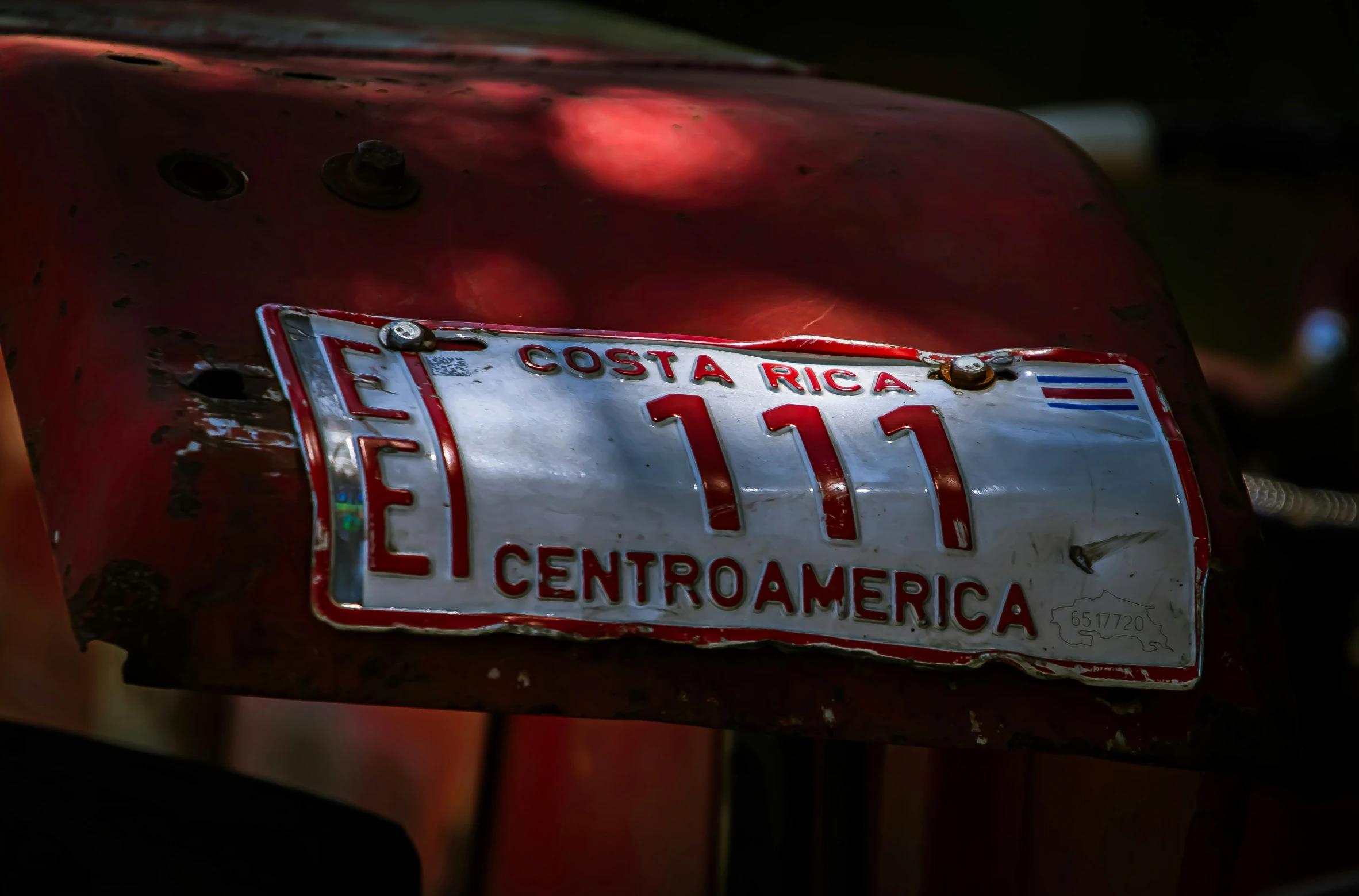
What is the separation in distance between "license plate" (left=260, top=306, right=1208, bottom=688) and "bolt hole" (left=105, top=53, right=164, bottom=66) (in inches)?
14.4

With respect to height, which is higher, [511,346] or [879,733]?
[511,346]

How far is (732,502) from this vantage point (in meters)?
1.00

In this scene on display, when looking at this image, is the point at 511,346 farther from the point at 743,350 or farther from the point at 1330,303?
the point at 1330,303

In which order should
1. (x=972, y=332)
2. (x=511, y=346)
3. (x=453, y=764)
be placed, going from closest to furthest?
(x=511, y=346)
(x=972, y=332)
(x=453, y=764)

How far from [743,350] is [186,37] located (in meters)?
0.81

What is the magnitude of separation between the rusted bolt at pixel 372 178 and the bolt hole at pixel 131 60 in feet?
0.70

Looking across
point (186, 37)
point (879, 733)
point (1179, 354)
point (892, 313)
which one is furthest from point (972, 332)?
point (186, 37)

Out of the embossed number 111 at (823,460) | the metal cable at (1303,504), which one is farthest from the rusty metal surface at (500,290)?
the metal cable at (1303,504)

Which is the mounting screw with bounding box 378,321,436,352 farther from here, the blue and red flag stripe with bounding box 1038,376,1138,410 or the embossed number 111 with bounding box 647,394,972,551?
the blue and red flag stripe with bounding box 1038,376,1138,410

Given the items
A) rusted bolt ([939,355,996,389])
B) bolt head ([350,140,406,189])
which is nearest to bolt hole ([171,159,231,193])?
bolt head ([350,140,406,189])

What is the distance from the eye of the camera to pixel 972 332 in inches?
47.8

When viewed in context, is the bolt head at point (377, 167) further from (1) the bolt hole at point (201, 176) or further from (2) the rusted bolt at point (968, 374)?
Answer: (2) the rusted bolt at point (968, 374)

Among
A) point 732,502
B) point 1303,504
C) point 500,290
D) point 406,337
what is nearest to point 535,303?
point 500,290

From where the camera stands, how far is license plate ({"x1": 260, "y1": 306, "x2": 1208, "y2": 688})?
94cm
